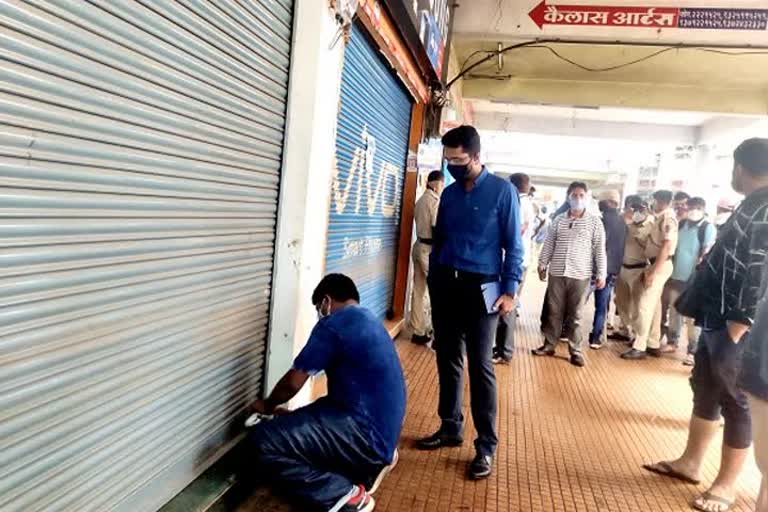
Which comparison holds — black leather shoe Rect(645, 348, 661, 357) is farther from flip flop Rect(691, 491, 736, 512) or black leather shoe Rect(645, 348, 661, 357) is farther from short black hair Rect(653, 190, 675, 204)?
flip flop Rect(691, 491, 736, 512)

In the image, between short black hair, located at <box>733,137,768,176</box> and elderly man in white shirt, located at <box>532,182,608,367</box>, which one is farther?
elderly man in white shirt, located at <box>532,182,608,367</box>

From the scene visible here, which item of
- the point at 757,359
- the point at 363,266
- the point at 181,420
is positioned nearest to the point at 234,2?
the point at 181,420

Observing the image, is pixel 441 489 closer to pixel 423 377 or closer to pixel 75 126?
pixel 423 377

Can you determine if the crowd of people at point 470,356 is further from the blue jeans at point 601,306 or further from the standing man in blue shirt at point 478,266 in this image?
the blue jeans at point 601,306

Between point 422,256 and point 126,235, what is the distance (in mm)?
3670

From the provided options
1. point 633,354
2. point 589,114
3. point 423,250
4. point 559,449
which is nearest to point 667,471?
point 559,449

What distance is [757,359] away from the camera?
1.86 meters

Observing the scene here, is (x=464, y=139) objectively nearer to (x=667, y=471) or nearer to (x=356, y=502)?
(x=356, y=502)

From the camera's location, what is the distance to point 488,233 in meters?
2.72

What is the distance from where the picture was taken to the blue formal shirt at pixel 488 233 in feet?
8.82

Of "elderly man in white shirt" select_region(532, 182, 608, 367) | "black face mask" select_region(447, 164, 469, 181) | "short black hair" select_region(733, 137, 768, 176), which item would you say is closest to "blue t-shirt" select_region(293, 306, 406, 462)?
"black face mask" select_region(447, 164, 469, 181)

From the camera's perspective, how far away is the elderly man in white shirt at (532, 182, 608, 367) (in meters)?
4.96

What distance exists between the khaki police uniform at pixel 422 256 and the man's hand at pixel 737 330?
110 inches

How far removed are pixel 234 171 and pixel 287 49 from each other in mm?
717
